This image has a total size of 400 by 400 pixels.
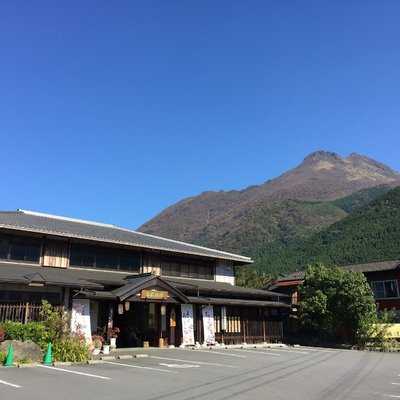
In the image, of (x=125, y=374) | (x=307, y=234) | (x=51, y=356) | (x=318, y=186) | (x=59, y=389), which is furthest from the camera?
(x=318, y=186)

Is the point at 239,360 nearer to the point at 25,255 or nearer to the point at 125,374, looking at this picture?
the point at 125,374

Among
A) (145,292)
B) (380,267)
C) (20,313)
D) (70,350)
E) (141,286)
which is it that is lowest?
(70,350)

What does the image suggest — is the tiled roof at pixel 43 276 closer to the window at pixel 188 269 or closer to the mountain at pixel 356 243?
the window at pixel 188 269

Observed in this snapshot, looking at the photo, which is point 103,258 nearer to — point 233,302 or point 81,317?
point 81,317

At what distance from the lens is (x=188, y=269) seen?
29250 millimetres

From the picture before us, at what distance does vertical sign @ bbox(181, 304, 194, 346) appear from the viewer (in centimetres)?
2378

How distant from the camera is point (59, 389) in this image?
997 centimetres

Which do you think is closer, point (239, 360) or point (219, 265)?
point (239, 360)

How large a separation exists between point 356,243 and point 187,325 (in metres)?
49.7

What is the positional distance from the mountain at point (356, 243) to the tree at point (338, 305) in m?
31.7

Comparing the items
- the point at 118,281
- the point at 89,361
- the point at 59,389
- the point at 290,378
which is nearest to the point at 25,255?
the point at 118,281

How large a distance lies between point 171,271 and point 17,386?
59.0ft

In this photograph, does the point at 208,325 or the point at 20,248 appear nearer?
the point at 20,248

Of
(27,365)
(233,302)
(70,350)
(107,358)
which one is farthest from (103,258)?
(27,365)
